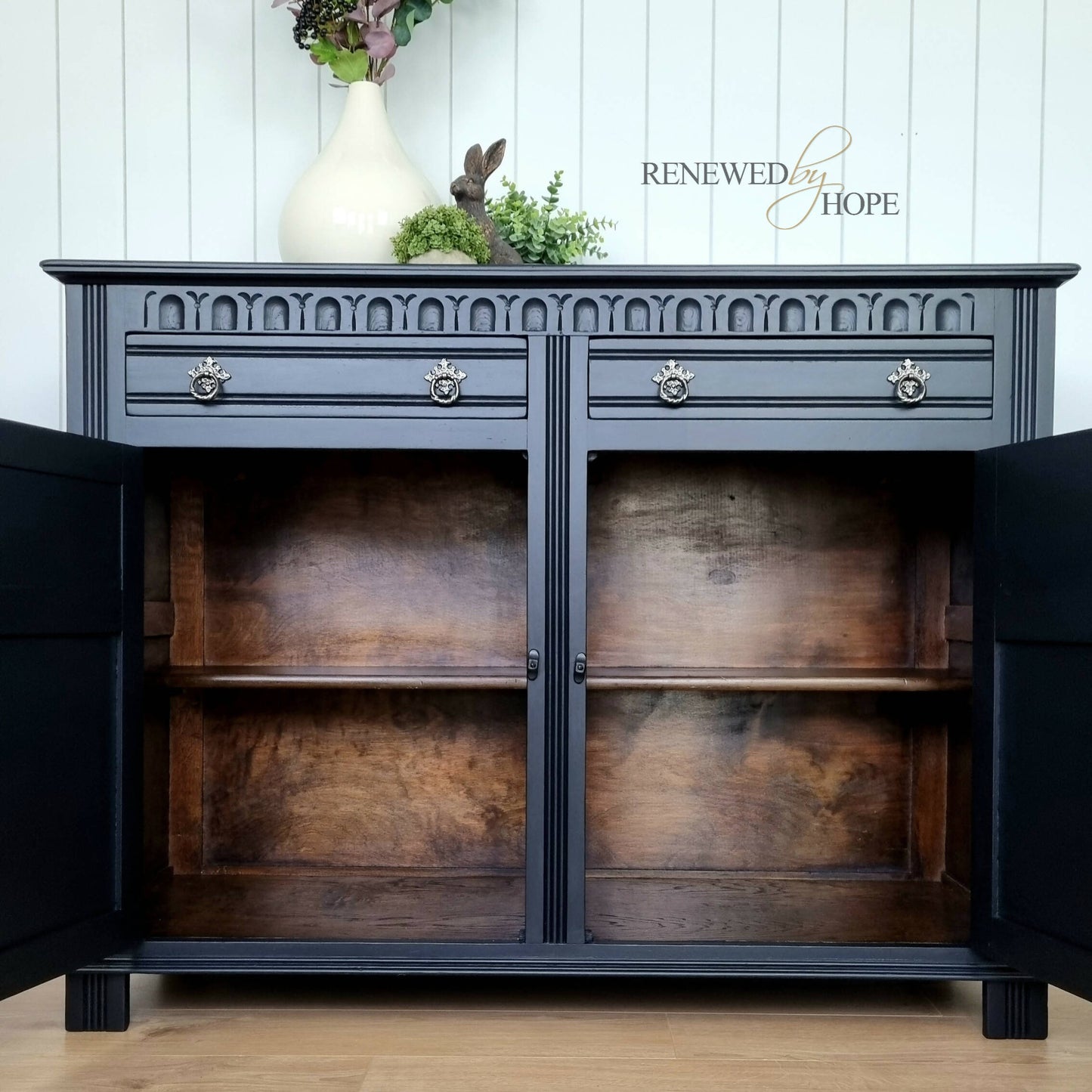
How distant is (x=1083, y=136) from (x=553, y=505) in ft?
4.57

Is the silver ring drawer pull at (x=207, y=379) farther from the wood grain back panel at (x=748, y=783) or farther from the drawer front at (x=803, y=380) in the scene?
the wood grain back panel at (x=748, y=783)

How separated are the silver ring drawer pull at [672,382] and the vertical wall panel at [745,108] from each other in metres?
Answer: 0.59

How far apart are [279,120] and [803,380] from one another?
1.19 metres

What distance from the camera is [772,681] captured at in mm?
1570

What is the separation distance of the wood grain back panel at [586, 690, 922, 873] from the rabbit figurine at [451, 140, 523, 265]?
0.87 meters

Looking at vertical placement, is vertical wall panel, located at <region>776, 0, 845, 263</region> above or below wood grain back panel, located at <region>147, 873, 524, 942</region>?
above

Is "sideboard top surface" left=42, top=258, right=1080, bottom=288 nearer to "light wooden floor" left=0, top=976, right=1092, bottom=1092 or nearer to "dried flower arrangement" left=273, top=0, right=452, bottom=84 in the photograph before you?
"dried flower arrangement" left=273, top=0, right=452, bottom=84

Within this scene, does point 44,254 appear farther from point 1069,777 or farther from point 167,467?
point 1069,777

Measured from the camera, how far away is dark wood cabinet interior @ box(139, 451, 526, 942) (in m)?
1.87

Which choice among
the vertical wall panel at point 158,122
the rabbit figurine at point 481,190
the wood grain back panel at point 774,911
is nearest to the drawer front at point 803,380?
the rabbit figurine at point 481,190

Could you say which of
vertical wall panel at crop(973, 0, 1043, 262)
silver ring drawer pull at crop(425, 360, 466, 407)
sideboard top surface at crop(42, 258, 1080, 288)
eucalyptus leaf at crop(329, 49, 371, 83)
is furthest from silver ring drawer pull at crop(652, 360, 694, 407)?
vertical wall panel at crop(973, 0, 1043, 262)

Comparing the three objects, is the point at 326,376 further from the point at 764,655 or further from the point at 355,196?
the point at 764,655

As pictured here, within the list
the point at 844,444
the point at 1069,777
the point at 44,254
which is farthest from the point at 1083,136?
the point at 44,254

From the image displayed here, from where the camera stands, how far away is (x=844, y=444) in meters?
1.45
